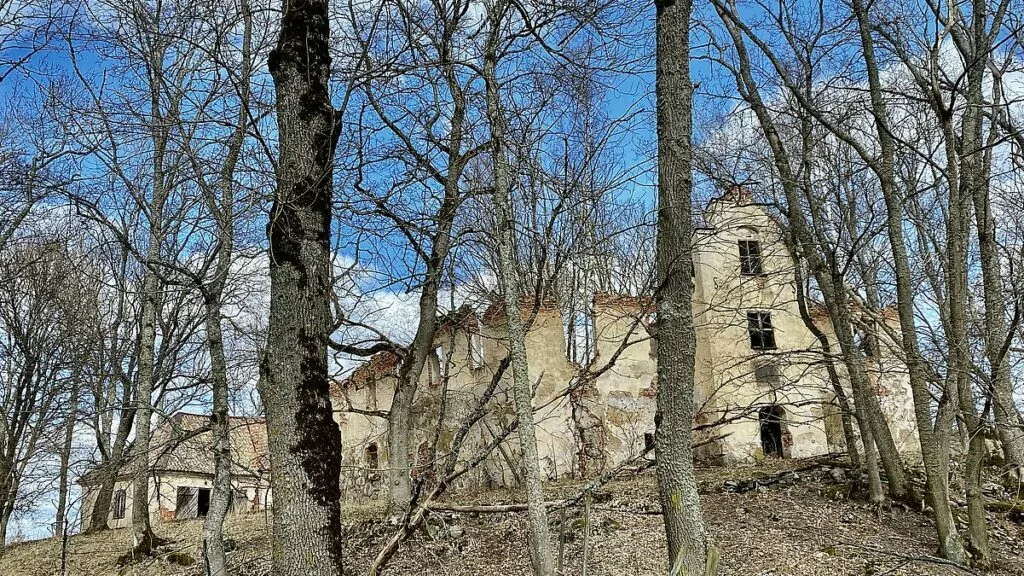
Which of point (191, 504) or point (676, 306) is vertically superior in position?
point (676, 306)

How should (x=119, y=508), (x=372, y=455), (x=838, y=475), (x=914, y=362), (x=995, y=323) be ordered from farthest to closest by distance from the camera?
(x=119, y=508)
(x=372, y=455)
(x=838, y=475)
(x=995, y=323)
(x=914, y=362)

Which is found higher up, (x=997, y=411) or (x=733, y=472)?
(x=997, y=411)

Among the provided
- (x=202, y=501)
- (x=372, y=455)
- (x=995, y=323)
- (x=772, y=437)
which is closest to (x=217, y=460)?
(x=995, y=323)

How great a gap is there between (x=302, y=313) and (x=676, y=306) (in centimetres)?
259

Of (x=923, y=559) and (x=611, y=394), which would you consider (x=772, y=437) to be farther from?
(x=923, y=559)

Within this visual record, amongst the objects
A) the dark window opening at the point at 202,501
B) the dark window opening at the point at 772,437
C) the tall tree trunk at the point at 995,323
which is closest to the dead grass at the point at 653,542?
the tall tree trunk at the point at 995,323

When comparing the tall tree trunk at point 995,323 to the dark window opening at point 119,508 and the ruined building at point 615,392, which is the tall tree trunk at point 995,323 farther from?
the dark window opening at point 119,508

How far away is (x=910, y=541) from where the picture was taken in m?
8.66

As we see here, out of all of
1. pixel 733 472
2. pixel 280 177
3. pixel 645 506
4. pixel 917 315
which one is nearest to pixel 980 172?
pixel 917 315

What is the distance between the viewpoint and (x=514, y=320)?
627cm

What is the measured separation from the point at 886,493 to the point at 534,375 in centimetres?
753

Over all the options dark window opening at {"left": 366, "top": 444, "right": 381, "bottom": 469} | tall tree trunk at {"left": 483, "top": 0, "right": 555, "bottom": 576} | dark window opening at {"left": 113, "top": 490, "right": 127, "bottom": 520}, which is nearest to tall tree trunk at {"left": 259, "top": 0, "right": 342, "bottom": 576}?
tall tree trunk at {"left": 483, "top": 0, "right": 555, "bottom": 576}

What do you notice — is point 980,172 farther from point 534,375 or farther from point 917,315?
point 534,375

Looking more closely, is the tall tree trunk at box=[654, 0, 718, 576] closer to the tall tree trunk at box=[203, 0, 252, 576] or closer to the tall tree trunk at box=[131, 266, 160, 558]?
the tall tree trunk at box=[203, 0, 252, 576]
